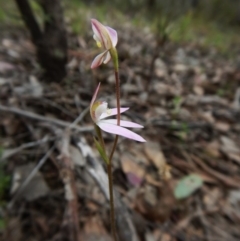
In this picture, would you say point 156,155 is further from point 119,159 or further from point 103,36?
point 103,36

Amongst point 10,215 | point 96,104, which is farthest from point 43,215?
point 96,104

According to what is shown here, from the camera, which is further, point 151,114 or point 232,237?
point 151,114

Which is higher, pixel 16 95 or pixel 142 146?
pixel 16 95

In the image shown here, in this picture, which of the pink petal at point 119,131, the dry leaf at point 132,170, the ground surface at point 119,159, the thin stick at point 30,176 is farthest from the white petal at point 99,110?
the dry leaf at point 132,170

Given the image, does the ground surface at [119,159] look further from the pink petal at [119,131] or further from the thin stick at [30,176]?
the pink petal at [119,131]

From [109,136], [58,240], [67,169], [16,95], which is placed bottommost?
[58,240]

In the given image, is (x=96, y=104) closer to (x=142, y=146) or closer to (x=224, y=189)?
(x=142, y=146)
